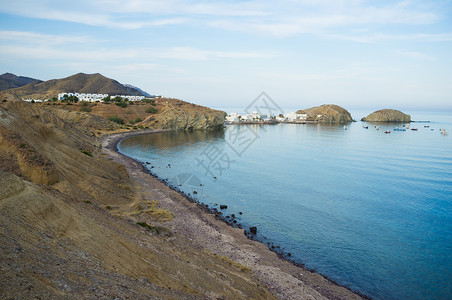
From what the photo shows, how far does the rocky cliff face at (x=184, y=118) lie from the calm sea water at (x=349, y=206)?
5464cm

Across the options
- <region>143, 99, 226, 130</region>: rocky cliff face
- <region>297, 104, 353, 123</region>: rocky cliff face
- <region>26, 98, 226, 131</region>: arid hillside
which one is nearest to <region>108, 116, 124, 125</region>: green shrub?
<region>26, 98, 226, 131</region>: arid hillside

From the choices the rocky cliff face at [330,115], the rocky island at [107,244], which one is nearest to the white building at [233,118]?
the rocky cliff face at [330,115]

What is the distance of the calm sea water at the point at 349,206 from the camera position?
62.5ft

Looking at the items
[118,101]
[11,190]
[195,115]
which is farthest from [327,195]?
[118,101]

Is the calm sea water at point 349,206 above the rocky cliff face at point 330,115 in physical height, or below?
below

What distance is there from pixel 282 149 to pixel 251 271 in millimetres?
56748

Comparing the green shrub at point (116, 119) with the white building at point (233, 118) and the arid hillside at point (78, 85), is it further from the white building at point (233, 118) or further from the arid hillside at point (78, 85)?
the arid hillside at point (78, 85)

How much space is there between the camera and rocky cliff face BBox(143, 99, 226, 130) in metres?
116

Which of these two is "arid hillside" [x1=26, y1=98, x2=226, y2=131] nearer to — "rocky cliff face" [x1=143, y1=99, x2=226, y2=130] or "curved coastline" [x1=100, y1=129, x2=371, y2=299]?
"rocky cliff face" [x1=143, y1=99, x2=226, y2=130]

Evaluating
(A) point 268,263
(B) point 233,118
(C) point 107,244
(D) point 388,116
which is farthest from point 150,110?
(D) point 388,116

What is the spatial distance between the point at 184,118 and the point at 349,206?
3775 inches

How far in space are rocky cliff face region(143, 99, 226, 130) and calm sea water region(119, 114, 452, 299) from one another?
54636mm

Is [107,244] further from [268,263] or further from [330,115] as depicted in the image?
[330,115]

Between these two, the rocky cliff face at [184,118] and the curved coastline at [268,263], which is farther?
the rocky cliff face at [184,118]
